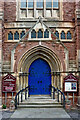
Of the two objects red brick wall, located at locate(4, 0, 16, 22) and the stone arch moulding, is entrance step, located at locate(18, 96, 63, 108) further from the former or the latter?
red brick wall, located at locate(4, 0, 16, 22)

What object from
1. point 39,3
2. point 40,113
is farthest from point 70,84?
point 39,3

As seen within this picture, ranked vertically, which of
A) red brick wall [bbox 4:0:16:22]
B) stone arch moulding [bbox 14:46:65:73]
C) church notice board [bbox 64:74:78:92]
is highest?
red brick wall [bbox 4:0:16:22]

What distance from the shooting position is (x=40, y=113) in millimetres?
7324

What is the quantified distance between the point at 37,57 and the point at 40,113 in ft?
11.1

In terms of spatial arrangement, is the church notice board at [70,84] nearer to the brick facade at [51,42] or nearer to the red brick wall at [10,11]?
the brick facade at [51,42]

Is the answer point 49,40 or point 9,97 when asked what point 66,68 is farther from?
point 9,97

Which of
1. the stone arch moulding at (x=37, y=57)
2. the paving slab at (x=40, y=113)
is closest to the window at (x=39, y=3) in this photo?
the stone arch moulding at (x=37, y=57)

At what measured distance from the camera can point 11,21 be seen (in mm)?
9656

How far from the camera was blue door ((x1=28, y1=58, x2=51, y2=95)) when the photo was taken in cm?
962

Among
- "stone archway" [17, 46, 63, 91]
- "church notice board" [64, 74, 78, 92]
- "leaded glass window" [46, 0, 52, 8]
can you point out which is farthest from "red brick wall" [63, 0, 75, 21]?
"church notice board" [64, 74, 78, 92]

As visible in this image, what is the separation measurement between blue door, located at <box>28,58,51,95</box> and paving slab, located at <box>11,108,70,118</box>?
5.62 ft

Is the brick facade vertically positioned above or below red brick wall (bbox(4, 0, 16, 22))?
below

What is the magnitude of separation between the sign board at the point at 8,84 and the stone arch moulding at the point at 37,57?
0.66 metres

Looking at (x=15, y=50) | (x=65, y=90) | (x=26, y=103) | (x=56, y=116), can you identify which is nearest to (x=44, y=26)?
(x=15, y=50)
